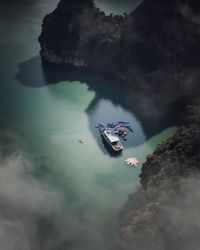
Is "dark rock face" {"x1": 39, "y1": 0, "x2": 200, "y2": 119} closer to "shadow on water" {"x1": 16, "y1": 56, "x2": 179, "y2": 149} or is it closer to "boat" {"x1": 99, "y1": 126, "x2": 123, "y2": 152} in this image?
"shadow on water" {"x1": 16, "y1": 56, "x2": 179, "y2": 149}

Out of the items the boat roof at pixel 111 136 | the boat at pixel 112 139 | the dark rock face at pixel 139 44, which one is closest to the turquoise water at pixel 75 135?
the boat at pixel 112 139

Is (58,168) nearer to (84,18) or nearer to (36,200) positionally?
(36,200)

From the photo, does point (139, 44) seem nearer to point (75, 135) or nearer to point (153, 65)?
point (153, 65)

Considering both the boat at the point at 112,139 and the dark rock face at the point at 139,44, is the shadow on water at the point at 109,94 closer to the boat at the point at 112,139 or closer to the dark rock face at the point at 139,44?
the dark rock face at the point at 139,44

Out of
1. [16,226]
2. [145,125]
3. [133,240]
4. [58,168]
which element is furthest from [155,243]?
[145,125]

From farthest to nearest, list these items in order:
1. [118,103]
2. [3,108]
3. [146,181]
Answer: [118,103], [3,108], [146,181]

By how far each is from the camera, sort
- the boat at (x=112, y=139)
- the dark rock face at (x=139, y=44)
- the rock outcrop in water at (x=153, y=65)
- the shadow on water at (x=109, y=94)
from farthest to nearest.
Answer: the dark rock face at (x=139, y=44), the shadow on water at (x=109, y=94), the boat at (x=112, y=139), the rock outcrop in water at (x=153, y=65)
